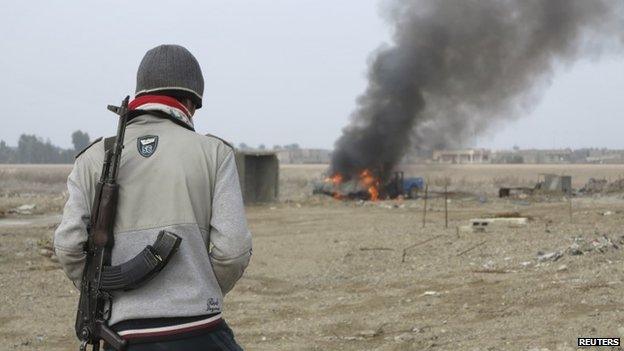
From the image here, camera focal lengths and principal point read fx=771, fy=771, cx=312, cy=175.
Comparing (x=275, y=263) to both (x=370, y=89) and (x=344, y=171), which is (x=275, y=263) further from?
(x=370, y=89)

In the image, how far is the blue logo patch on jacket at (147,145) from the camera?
2652mm

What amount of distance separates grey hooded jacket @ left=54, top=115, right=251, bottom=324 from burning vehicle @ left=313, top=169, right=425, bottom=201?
28.6 m

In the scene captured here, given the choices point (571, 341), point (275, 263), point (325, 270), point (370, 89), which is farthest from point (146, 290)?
point (370, 89)

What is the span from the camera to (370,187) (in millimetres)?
33094

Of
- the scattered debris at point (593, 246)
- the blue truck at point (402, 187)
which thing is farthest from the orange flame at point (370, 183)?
the scattered debris at point (593, 246)

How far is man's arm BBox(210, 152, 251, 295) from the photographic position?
2.66 meters

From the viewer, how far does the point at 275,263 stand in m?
12.8

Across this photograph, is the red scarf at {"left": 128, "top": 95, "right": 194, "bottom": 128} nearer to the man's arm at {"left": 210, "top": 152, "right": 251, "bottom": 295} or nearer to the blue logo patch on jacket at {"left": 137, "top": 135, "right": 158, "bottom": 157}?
the blue logo patch on jacket at {"left": 137, "top": 135, "right": 158, "bottom": 157}

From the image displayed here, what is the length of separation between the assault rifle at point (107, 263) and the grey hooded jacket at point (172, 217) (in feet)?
0.12

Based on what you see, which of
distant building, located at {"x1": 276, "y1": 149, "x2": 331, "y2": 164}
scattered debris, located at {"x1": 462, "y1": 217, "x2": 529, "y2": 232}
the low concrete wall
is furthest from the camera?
distant building, located at {"x1": 276, "y1": 149, "x2": 331, "y2": 164}

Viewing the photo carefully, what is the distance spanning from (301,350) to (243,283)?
166 inches

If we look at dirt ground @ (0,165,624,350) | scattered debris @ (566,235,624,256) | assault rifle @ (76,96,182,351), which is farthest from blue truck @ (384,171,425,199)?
assault rifle @ (76,96,182,351)

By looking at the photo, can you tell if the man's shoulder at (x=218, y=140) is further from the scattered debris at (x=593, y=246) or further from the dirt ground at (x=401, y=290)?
the scattered debris at (x=593, y=246)

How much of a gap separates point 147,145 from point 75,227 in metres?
0.37
